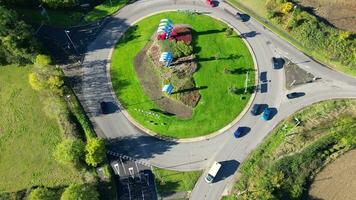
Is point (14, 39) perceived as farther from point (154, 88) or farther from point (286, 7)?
point (286, 7)

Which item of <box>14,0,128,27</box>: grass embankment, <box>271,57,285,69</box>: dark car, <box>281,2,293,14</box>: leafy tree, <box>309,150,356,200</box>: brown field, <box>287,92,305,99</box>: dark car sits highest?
<box>14,0,128,27</box>: grass embankment

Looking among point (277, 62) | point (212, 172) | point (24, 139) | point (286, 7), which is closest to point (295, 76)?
point (277, 62)

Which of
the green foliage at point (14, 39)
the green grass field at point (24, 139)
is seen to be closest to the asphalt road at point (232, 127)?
the green grass field at point (24, 139)

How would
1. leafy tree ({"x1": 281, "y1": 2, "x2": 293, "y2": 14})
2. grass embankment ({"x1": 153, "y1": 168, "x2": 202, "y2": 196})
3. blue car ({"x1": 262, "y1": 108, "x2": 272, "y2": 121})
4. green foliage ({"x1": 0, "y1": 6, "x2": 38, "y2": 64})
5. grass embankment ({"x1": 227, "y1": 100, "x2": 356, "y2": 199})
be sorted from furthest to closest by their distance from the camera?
leafy tree ({"x1": 281, "y1": 2, "x2": 293, "y2": 14}) → blue car ({"x1": 262, "y1": 108, "x2": 272, "y2": 121}) → green foliage ({"x1": 0, "y1": 6, "x2": 38, "y2": 64}) → grass embankment ({"x1": 153, "y1": 168, "x2": 202, "y2": 196}) → grass embankment ({"x1": 227, "y1": 100, "x2": 356, "y2": 199})

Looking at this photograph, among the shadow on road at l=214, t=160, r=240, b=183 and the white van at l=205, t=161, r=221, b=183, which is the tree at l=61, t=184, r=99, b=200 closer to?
the white van at l=205, t=161, r=221, b=183

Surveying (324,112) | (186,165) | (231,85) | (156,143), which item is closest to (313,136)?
(324,112)

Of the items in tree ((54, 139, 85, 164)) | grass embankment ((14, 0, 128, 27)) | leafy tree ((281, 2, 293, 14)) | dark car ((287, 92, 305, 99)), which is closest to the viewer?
tree ((54, 139, 85, 164))

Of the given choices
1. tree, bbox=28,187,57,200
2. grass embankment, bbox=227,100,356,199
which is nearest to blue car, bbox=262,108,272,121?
grass embankment, bbox=227,100,356,199
